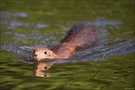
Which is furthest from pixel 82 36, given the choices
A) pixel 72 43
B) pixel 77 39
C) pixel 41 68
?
pixel 41 68

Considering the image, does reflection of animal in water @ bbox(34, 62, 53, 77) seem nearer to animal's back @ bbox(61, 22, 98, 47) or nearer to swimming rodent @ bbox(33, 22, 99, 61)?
swimming rodent @ bbox(33, 22, 99, 61)

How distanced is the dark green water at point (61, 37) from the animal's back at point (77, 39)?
0.37m

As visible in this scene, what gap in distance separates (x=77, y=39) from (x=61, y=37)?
0.93 m

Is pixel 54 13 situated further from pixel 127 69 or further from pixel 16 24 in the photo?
pixel 127 69

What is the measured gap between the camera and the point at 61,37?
10.9 metres

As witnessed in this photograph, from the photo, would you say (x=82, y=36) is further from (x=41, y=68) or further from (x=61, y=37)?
(x=41, y=68)

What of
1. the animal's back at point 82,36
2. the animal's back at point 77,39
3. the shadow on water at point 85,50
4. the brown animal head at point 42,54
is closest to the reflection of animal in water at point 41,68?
the shadow on water at point 85,50

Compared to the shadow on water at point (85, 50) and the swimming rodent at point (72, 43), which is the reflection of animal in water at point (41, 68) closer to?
the shadow on water at point (85, 50)

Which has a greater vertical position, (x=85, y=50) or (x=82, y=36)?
(x=82, y=36)

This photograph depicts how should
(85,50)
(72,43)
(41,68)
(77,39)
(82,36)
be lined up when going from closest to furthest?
1. (41,68)
2. (85,50)
3. (72,43)
4. (77,39)
5. (82,36)

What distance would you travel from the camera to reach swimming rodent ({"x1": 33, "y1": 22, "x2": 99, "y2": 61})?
7957 millimetres

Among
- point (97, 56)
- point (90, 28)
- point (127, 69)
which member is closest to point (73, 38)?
point (90, 28)

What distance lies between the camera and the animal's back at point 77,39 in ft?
29.6

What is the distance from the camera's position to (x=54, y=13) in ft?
45.3
